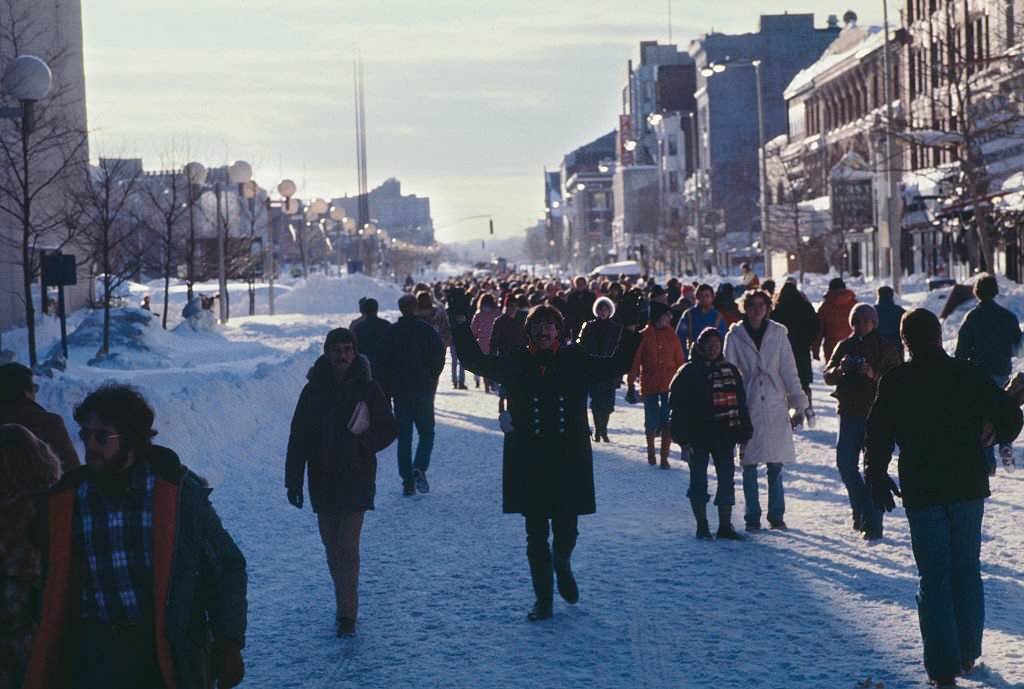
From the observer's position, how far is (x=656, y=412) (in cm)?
1570

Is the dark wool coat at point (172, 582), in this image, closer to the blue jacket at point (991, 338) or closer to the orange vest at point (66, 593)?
the orange vest at point (66, 593)

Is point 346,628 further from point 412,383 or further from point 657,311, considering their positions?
point 657,311

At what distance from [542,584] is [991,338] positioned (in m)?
6.50

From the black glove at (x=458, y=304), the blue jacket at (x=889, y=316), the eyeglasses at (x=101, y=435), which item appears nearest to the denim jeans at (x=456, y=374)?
the black glove at (x=458, y=304)

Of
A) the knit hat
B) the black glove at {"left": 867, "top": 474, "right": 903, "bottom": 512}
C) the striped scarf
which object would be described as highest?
the knit hat

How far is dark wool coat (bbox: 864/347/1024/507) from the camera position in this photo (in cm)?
688

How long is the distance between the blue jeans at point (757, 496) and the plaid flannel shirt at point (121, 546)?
23.9 ft

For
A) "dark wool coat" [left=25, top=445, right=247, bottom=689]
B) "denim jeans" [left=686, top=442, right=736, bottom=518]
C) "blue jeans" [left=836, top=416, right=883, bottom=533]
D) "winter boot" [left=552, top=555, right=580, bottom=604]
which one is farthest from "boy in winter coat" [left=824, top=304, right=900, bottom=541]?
"dark wool coat" [left=25, top=445, right=247, bottom=689]

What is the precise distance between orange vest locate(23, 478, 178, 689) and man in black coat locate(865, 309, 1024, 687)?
3.55 metres

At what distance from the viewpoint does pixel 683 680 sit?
7293 millimetres

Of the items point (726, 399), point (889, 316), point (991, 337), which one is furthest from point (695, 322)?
point (726, 399)

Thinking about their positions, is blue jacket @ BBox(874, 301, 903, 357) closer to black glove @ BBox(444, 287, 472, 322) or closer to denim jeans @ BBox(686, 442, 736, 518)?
denim jeans @ BBox(686, 442, 736, 518)

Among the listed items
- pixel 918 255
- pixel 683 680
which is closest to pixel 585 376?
pixel 683 680

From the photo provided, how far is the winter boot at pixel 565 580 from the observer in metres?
8.91
